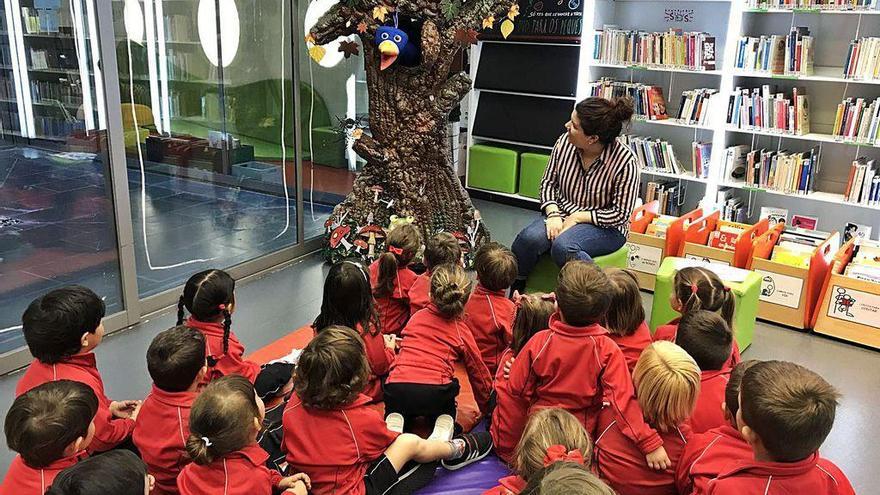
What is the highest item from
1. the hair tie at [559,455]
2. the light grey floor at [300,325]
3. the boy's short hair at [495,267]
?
the boy's short hair at [495,267]

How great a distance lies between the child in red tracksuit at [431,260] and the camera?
3035mm

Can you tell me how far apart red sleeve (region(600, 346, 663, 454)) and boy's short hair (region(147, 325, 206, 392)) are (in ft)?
4.14

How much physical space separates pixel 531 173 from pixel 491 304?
11.4ft

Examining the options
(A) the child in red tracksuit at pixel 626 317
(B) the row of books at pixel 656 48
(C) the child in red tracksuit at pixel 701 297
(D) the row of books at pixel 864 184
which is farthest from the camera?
(B) the row of books at pixel 656 48

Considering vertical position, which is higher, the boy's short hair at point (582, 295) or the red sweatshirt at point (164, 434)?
the boy's short hair at point (582, 295)

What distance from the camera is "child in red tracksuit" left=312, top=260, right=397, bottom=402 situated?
2520mm

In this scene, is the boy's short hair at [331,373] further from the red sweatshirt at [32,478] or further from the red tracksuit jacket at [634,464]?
the red tracksuit jacket at [634,464]

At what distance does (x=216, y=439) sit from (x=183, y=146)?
275cm

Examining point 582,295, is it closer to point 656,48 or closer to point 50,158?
point 50,158

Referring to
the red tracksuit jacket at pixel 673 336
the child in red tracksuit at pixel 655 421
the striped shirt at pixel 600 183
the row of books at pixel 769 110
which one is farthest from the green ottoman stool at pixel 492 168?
the child in red tracksuit at pixel 655 421

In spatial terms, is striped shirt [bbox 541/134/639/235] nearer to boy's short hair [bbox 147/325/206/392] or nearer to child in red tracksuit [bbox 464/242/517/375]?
child in red tracksuit [bbox 464/242/517/375]

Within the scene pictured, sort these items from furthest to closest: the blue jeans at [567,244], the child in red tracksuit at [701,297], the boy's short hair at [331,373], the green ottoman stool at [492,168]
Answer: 1. the green ottoman stool at [492,168]
2. the blue jeans at [567,244]
3. the child in red tracksuit at [701,297]
4. the boy's short hair at [331,373]

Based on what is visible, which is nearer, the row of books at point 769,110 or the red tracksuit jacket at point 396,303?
the red tracksuit jacket at point 396,303

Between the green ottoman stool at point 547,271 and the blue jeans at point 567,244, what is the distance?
0.03 meters
